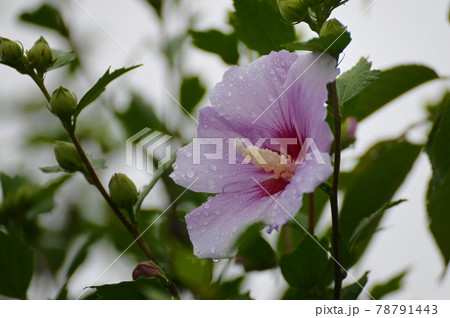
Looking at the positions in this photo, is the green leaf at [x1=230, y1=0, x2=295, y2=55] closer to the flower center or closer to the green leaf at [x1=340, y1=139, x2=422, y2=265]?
the flower center

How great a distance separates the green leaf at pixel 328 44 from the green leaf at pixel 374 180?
0.37 m

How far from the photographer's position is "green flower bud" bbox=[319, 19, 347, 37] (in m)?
0.58

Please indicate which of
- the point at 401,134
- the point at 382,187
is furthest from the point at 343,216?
the point at 401,134

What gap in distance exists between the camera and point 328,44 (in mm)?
592

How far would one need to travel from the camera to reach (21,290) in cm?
88

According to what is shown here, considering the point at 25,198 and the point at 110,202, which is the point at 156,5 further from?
the point at 110,202

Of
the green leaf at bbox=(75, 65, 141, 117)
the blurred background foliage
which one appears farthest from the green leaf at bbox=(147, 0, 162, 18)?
the green leaf at bbox=(75, 65, 141, 117)

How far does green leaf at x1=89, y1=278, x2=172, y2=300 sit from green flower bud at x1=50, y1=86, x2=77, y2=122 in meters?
0.20

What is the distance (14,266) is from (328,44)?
563mm

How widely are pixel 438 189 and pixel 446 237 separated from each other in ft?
0.22

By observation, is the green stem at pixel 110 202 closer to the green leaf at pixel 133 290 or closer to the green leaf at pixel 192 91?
the green leaf at pixel 133 290

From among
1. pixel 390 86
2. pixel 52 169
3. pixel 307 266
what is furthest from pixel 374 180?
pixel 52 169

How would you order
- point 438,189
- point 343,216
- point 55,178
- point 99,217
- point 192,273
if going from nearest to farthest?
point 192,273, point 438,189, point 343,216, point 55,178, point 99,217

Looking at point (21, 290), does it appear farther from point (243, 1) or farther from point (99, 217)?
point (243, 1)
